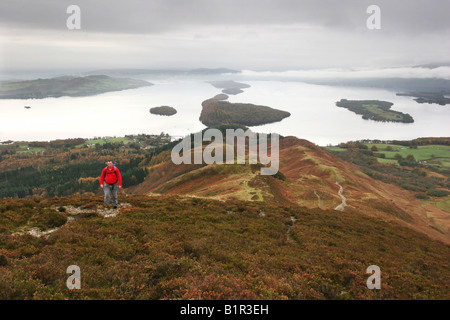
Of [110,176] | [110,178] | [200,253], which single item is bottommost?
[200,253]

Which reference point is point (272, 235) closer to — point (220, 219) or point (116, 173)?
point (220, 219)

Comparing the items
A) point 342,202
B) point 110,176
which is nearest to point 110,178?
point 110,176

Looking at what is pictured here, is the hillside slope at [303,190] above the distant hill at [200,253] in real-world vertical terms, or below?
below

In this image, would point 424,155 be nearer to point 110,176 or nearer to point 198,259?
point 198,259

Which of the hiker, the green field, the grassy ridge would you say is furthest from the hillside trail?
the green field

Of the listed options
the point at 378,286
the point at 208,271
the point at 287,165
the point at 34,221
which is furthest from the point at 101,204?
the point at 287,165

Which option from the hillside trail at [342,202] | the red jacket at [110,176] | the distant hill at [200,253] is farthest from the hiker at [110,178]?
the hillside trail at [342,202]

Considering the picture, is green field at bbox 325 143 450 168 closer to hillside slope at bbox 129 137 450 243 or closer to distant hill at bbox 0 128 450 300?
hillside slope at bbox 129 137 450 243

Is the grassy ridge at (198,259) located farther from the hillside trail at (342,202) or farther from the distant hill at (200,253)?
the hillside trail at (342,202)
